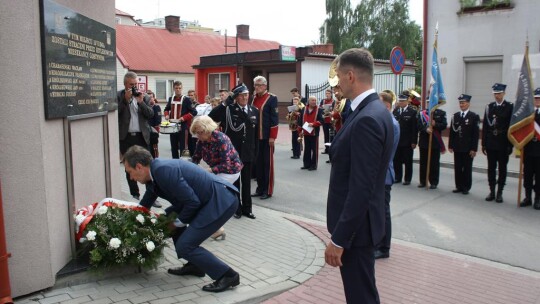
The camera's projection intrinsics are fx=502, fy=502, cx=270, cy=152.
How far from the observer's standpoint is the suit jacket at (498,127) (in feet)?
30.5

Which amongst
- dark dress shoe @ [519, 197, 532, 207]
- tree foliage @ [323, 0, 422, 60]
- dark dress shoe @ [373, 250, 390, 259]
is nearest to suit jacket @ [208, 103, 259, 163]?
dark dress shoe @ [373, 250, 390, 259]

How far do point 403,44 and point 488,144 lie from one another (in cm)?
3683

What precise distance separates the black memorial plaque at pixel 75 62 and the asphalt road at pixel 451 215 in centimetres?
396

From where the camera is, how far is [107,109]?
231 inches

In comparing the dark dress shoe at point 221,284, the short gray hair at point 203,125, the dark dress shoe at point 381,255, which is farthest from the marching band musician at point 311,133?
the dark dress shoe at point 221,284

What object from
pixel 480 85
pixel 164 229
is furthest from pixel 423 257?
pixel 480 85

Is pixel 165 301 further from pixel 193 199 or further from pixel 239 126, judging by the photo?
pixel 239 126

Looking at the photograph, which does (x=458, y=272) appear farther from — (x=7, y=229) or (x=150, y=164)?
(x=7, y=229)

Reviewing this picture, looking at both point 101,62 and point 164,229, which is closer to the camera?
A: point 164,229

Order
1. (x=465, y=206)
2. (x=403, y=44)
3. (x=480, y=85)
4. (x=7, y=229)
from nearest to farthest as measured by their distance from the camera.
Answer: (x=7, y=229) → (x=465, y=206) → (x=480, y=85) → (x=403, y=44)

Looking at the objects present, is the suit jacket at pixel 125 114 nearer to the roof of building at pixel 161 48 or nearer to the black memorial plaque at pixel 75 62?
the black memorial plaque at pixel 75 62

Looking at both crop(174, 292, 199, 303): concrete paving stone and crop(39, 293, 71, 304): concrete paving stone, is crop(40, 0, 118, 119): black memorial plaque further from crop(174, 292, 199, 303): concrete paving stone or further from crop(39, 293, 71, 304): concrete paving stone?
crop(174, 292, 199, 303): concrete paving stone

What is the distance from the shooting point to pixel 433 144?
10625 mm

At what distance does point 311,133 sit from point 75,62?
8.48 m
